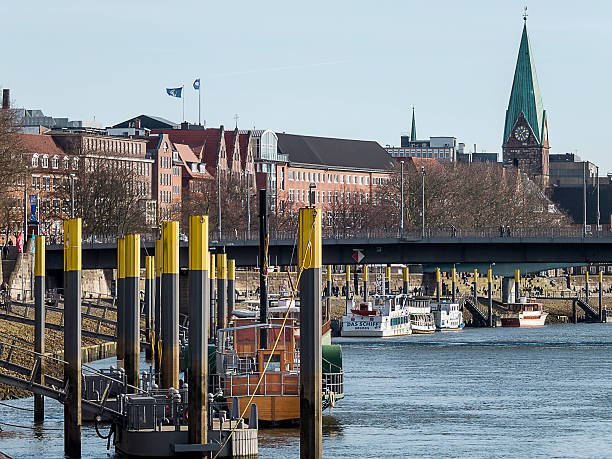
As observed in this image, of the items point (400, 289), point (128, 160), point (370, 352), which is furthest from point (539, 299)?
point (370, 352)

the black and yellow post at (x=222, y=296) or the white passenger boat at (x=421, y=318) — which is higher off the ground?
the black and yellow post at (x=222, y=296)

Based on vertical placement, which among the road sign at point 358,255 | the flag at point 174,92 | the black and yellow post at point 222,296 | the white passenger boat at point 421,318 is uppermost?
the flag at point 174,92

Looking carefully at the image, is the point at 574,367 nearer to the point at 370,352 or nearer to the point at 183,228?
the point at 370,352

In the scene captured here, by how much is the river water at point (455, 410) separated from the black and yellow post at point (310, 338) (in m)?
11.7

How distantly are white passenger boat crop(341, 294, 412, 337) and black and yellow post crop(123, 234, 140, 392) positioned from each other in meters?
71.3

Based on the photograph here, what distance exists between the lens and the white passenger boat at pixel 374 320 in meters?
127

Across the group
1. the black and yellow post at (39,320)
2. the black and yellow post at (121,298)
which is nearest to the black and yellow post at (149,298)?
the black and yellow post at (39,320)

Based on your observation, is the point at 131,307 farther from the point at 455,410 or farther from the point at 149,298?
the point at 149,298

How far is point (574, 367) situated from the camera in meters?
90.8

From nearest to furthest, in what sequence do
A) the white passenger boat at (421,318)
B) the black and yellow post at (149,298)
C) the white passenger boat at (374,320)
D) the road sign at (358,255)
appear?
the black and yellow post at (149,298)
the road sign at (358,255)
the white passenger boat at (374,320)
the white passenger boat at (421,318)

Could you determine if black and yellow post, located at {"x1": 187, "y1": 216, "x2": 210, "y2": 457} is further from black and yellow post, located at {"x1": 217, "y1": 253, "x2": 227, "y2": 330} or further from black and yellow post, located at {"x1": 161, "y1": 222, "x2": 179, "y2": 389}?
black and yellow post, located at {"x1": 217, "y1": 253, "x2": 227, "y2": 330}

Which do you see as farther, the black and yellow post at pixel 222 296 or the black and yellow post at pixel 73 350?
the black and yellow post at pixel 222 296

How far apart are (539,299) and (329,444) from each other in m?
119

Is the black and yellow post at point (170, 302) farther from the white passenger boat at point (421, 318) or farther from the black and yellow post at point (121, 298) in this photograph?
the white passenger boat at point (421, 318)
